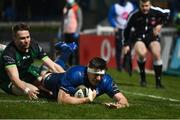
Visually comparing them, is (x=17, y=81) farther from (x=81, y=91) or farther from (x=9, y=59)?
(x=81, y=91)

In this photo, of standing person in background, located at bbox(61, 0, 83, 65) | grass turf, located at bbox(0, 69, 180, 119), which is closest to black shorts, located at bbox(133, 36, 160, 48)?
grass turf, located at bbox(0, 69, 180, 119)

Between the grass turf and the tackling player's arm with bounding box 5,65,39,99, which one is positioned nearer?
the grass turf

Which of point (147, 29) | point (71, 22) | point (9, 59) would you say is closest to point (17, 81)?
point (9, 59)

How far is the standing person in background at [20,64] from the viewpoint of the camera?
453 inches

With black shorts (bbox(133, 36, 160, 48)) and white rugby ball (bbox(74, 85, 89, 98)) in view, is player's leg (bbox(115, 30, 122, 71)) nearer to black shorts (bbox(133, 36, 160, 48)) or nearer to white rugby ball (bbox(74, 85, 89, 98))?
black shorts (bbox(133, 36, 160, 48))

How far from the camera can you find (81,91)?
11.1 m

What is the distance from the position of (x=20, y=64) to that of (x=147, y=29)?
5394mm

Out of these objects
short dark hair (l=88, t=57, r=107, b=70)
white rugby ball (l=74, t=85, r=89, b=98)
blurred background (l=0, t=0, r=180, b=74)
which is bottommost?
blurred background (l=0, t=0, r=180, b=74)

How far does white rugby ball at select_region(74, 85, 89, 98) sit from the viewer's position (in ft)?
36.1

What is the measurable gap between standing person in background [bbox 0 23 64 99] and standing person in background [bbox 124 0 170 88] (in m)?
4.55

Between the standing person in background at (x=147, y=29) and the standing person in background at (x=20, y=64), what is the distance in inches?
179

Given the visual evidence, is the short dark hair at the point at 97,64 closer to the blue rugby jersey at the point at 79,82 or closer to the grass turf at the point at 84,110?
the blue rugby jersey at the point at 79,82

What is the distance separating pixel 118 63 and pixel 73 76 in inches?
435

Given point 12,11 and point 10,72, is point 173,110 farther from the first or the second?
point 12,11
